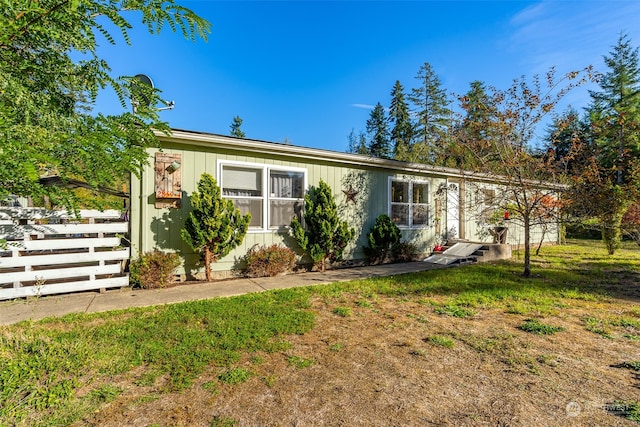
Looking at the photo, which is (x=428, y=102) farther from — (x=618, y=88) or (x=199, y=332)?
(x=199, y=332)

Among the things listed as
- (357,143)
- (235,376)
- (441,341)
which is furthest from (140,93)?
(357,143)

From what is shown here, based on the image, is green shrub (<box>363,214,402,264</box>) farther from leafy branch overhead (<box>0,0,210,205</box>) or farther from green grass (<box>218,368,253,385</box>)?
leafy branch overhead (<box>0,0,210,205</box>)

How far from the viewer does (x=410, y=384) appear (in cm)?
249

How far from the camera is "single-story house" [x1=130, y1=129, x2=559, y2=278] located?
5707mm

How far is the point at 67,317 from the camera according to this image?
3.85m

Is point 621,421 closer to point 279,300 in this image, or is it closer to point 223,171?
point 279,300

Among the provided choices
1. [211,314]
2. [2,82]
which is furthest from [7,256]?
[2,82]

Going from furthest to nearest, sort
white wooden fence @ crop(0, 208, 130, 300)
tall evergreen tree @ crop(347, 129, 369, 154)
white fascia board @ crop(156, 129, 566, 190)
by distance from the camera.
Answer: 1. tall evergreen tree @ crop(347, 129, 369, 154)
2. white fascia board @ crop(156, 129, 566, 190)
3. white wooden fence @ crop(0, 208, 130, 300)

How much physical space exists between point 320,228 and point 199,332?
13.1 ft

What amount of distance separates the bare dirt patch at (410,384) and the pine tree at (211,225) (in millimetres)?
3062

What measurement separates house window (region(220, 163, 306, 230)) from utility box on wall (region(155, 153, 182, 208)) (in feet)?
2.97

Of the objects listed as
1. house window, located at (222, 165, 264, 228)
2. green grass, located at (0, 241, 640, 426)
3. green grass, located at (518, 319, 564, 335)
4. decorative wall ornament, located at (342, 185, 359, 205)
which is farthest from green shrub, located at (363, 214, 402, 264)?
green grass, located at (518, 319, 564, 335)

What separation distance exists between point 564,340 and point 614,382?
88 cm

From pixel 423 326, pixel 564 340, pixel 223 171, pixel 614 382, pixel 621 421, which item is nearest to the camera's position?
pixel 621 421
